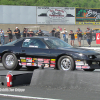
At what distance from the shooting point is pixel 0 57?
9.89 meters

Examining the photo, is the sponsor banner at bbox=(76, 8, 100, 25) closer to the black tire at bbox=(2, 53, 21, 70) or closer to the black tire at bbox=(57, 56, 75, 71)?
the black tire at bbox=(2, 53, 21, 70)

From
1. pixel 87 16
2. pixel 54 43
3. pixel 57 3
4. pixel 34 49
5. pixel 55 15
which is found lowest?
pixel 34 49

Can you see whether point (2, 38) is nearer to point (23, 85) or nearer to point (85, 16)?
point (23, 85)

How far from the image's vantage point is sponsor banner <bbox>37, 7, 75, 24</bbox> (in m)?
49.0

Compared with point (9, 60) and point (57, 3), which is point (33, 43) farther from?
point (57, 3)

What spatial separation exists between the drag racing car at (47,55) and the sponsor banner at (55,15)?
39750 mm

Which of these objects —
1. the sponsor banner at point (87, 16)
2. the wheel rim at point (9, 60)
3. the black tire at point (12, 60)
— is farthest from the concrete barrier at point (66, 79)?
the sponsor banner at point (87, 16)

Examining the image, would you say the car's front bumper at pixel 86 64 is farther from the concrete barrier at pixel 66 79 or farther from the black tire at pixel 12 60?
the black tire at pixel 12 60

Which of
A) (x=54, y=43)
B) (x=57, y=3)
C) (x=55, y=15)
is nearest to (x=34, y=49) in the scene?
(x=54, y=43)

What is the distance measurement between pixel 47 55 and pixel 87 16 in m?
42.6

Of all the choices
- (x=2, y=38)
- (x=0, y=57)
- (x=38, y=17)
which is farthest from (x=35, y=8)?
(x=0, y=57)

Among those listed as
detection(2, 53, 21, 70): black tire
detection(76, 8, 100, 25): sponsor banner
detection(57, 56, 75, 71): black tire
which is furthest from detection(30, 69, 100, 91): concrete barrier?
detection(76, 8, 100, 25): sponsor banner

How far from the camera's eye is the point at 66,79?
22.6 ft

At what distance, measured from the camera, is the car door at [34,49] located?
914 centimetres
